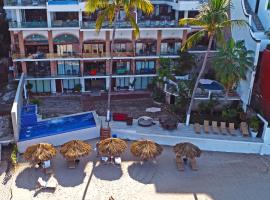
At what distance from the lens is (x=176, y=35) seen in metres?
45.8

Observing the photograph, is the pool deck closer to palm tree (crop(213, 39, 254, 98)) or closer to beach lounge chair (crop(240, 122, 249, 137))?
beach lounge chair (crop(240, 122, 249, 137))

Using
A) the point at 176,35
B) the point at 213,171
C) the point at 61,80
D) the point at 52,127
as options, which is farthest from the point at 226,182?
the point at 61,80

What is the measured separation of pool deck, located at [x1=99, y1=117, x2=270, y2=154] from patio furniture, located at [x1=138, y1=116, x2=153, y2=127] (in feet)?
1.29

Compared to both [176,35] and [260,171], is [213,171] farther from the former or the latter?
[176,35]

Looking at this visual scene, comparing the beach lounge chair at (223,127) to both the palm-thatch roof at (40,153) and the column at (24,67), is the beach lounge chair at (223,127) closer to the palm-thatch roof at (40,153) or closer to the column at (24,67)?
the palm-thatch roof at (40,153)

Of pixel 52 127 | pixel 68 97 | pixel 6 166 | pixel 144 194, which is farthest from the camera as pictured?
pixel 68 97

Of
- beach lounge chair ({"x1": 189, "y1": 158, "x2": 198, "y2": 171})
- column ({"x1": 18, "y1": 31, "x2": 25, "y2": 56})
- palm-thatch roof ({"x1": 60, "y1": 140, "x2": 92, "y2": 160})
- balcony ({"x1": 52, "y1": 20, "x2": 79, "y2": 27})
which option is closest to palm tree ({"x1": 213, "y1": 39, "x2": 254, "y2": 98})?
beach lounge chair ({"x1": 189, "y1": 158, "x2": 198, "y2": 171})

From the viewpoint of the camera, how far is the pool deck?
35.3 m

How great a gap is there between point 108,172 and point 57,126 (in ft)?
28.0

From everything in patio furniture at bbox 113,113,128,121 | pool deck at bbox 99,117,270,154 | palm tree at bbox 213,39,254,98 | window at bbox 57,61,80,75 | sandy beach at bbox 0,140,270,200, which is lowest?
sandy beach at bbox 0,140,270,200

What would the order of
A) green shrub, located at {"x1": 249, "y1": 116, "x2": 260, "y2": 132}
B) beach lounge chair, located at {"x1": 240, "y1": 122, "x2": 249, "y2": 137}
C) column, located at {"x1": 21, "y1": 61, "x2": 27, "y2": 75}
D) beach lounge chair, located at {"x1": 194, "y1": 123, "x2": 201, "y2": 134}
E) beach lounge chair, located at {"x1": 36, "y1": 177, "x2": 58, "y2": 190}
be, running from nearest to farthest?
beach lounge chair, located at {"x1": 36, "y1": 177, "x2": 58, "y2": 190}, green shrub, located at {"x1": 249, "y1": 116, "x2": 260, "y2": 132}, beach lounge chair, located at {"x1": 240, "y1": 122, "x2": 249, "y2": 137}, beach lounge chair, located at {"x1": 194, "y1": 123, "x2": 201, "y2": 134}, column, located at {"x1": 21, "y1": 61, "x2": 27, "y2": 75}

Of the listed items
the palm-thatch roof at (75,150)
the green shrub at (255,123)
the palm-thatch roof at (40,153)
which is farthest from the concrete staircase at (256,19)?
the palm-thatch roof at (40,153)

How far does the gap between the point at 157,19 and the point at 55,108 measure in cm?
1790

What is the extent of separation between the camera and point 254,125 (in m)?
35.8
